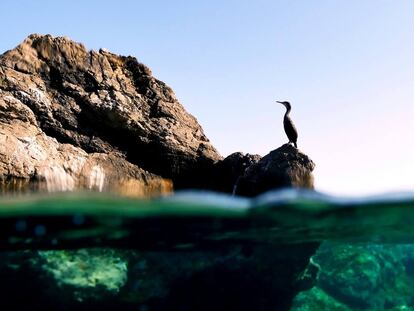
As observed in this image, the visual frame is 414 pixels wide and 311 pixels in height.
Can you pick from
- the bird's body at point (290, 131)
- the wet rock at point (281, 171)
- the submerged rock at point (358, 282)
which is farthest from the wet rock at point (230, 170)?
the submerged rock at point (358, 282)

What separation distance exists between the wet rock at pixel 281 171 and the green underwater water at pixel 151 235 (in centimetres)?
46

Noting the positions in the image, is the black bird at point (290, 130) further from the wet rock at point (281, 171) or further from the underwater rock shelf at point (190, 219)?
the underwater rock shelf at point (190, 219)

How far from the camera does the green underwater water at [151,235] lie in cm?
1313

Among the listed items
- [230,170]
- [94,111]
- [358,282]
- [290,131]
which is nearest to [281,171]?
[290,131]

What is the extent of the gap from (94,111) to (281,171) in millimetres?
5646

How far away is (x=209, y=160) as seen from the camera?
13.8 meters

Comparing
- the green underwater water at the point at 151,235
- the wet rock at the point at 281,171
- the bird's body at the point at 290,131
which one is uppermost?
the bird's body at the point at 290,131

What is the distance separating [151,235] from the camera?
16.4 m

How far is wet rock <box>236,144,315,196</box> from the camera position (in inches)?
466

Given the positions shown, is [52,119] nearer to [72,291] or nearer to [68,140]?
[68,140]

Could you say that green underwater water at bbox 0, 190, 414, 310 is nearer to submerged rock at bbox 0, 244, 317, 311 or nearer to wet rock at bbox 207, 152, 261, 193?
submerged rock at bbox 0, 244, 317, 311

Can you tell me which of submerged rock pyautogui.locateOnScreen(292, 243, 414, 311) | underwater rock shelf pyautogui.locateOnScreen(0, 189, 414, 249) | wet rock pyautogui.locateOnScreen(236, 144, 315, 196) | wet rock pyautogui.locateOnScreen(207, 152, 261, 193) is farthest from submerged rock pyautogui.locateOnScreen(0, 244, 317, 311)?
submerged rock pyautogui.locateOnScreen(292, 243, 414, 311)

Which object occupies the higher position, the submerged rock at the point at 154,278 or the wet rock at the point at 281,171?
the wet rock at the point at 281,171

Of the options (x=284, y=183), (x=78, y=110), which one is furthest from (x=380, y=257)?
(x=78, y=110)
